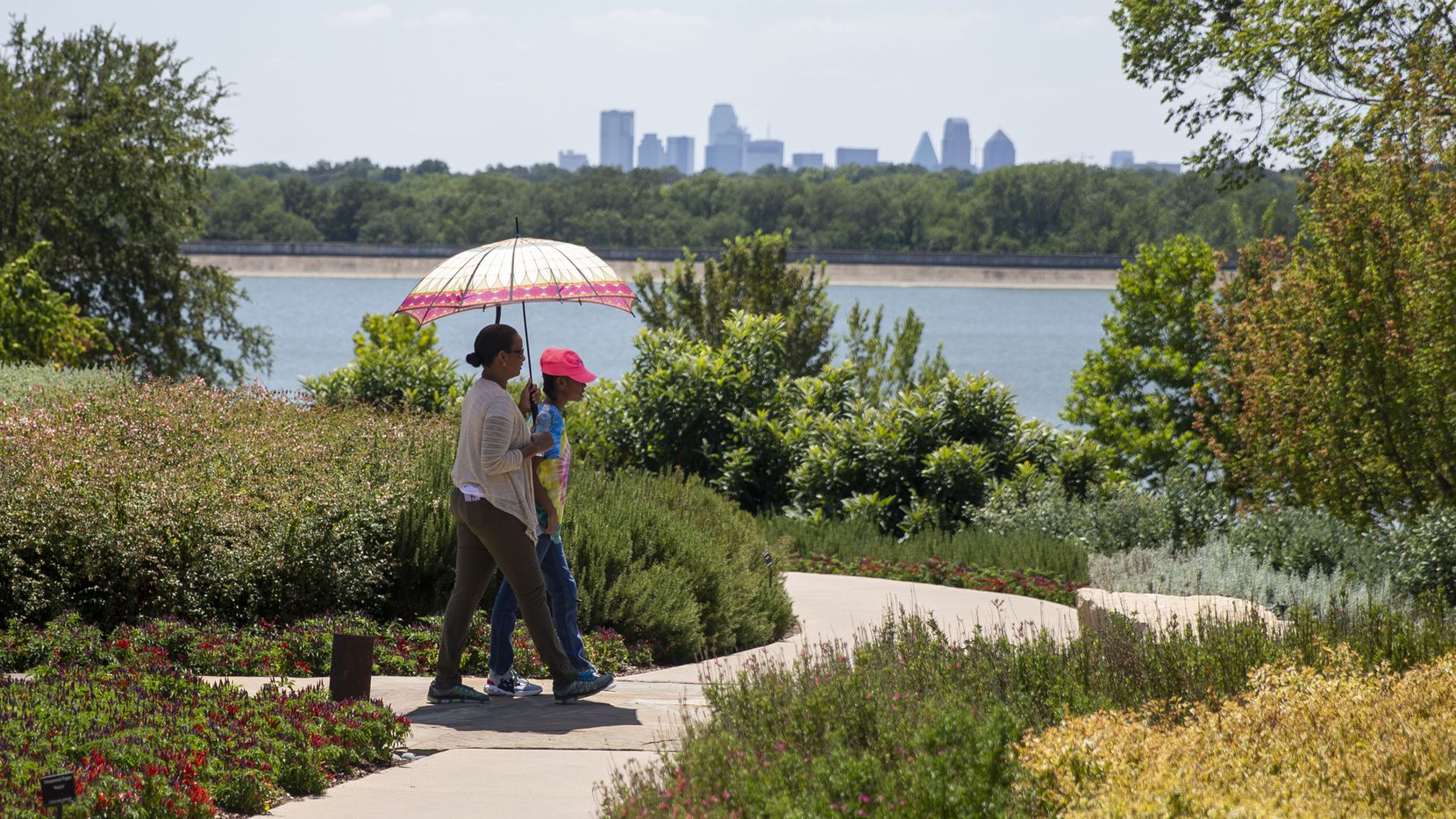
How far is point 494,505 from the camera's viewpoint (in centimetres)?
630

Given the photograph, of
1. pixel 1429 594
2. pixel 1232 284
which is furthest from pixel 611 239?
pixel 1429 594

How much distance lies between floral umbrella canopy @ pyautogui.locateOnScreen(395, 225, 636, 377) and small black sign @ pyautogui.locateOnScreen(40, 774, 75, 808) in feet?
11.4

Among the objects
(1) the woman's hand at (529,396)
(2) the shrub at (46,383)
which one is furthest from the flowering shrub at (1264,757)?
(2) the shrub at (46,383)

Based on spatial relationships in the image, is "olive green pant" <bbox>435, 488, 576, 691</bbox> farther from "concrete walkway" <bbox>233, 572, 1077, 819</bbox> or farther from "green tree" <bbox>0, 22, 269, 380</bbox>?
"green tree" <bbox>0, 22, 269, 380</bbox>

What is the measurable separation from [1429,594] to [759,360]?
27.2 feet

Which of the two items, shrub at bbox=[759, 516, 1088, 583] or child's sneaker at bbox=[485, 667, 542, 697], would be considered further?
shrub at bbox=[759, 516, 1088, 583]

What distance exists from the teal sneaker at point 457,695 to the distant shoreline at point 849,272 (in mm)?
78623

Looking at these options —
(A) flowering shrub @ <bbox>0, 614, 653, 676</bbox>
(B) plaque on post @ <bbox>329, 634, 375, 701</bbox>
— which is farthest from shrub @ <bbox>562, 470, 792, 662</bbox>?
(B) plaque on post @ <bbox>329, 634, 375, 701</bbox>

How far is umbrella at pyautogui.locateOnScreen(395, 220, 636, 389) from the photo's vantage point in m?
7.31

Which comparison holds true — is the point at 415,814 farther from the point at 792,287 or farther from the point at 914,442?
the point at 792,287

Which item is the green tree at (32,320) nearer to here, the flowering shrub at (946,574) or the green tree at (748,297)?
the green tree at (748,297)

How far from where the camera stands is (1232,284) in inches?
657

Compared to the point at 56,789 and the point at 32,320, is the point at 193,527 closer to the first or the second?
the point at 56,789

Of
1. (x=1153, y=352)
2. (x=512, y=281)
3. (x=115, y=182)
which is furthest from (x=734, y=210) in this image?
(x=512, y=281)
